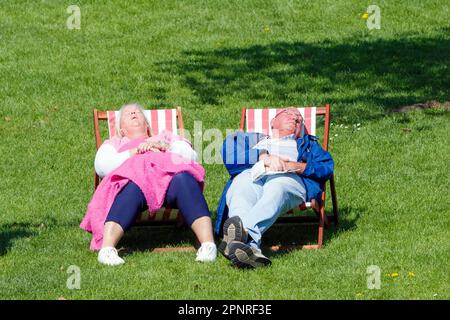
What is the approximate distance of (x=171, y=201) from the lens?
308 inches

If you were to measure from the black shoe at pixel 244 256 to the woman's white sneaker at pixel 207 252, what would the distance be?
267 millimetres

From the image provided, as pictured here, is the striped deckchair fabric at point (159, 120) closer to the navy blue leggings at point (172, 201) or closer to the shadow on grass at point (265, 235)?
the shadow on grass at point (265, 235)

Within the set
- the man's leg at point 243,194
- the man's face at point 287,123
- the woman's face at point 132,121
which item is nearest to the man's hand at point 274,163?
the man's leg at point 243,194

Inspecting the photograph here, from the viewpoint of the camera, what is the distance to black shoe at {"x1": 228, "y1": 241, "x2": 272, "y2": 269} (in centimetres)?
727

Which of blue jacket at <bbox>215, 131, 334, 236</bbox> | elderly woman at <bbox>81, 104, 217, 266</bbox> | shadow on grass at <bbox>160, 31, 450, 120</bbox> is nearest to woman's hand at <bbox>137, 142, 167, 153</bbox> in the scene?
elderly woman at <bbox>81, 104, 217, 266</bbox>

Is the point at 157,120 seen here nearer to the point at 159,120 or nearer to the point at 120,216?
the point at 159,120

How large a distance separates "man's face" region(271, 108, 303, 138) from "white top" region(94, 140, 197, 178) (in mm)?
712

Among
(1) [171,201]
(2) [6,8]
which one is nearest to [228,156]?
(1) [171,201]

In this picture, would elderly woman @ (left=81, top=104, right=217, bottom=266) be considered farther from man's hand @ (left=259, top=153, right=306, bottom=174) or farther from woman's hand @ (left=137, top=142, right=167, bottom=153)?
man's hand @ (left=259, top=153, right=306, bottom=174)

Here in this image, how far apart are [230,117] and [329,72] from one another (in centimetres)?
196

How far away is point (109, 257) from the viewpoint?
7.51 m

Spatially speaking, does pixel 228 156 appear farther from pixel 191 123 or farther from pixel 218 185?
pixel 191 123

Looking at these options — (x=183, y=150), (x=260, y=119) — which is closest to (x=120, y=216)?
(x=183, y=150)
